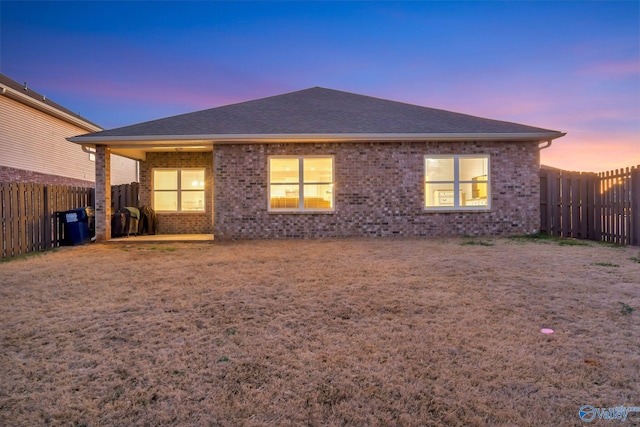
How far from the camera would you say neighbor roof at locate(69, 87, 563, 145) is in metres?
10.1

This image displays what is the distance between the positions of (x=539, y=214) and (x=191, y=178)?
12297mm

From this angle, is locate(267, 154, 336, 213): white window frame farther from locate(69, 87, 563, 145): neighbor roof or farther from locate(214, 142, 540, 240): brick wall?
locate(69, 87, 563, 145): neighbor roof

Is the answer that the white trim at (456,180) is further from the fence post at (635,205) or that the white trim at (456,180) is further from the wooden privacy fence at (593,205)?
the fence post at (635,205)

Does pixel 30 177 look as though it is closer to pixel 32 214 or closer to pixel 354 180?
pixel 32 214

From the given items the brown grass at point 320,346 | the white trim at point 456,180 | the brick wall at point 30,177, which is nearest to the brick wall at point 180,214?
the brick wall at point 30,177

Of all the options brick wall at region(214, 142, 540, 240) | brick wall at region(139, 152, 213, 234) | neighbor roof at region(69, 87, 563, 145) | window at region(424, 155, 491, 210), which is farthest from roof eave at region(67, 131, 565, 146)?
brick wall at region(139, 152, 213, 234)

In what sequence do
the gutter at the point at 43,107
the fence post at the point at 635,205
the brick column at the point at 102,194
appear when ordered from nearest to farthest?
1. the fence post at the point at 635,205
2. the brick column at the point at 102,194
3. the gutter at the point at 43,107

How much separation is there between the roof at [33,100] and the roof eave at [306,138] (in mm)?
7042

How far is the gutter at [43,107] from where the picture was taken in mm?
13990

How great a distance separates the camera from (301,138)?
10.2 m

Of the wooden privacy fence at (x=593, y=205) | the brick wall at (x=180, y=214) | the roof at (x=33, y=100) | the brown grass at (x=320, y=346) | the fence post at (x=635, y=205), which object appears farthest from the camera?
the roof at (x=33, y=100)

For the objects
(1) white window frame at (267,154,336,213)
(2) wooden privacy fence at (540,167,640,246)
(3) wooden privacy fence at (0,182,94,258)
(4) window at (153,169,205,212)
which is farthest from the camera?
(4) window at (153,169,205,212)

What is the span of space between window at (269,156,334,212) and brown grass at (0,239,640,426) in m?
5.21

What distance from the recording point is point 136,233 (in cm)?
1234
